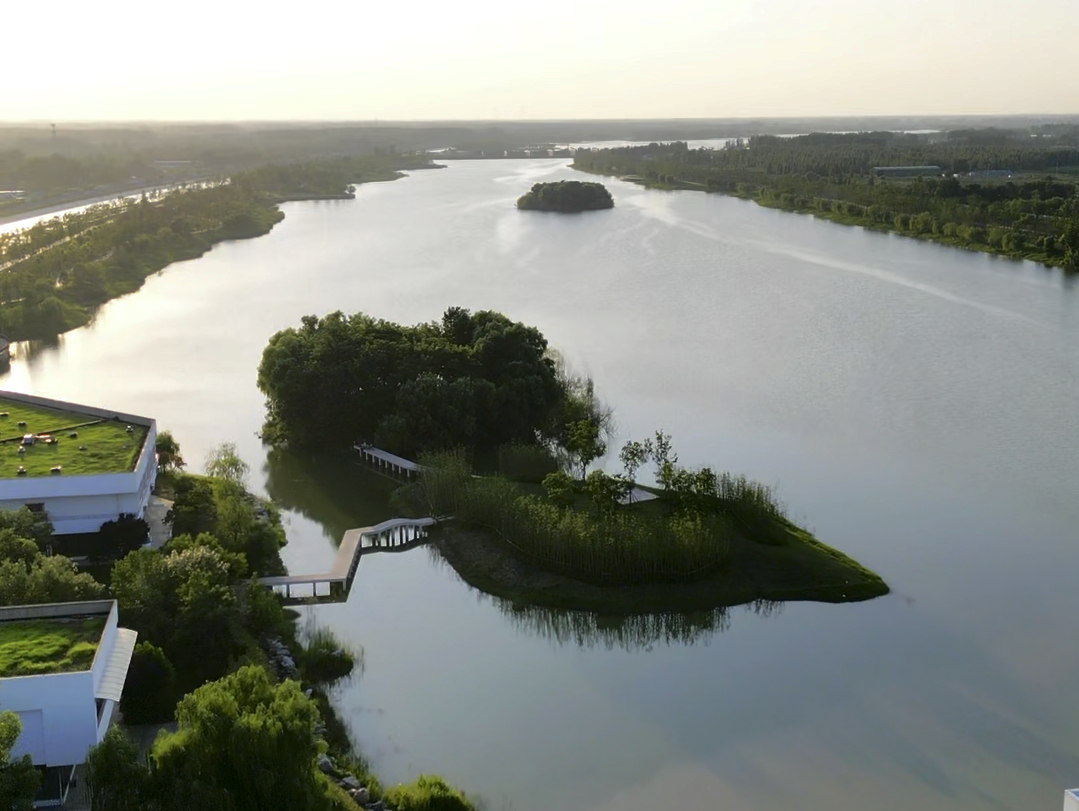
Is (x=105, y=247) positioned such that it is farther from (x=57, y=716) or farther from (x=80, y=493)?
(x=57, y=716)

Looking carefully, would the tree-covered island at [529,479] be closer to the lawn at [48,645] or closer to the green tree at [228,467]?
the green tree at [228,467]

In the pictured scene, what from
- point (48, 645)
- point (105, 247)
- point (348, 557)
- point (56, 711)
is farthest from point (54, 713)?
point (105, 247)

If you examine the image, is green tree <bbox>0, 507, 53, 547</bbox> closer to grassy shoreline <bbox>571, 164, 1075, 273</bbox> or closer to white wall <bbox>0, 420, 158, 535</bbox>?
white wall <bbox>0, 420, 158, 535</bbox>

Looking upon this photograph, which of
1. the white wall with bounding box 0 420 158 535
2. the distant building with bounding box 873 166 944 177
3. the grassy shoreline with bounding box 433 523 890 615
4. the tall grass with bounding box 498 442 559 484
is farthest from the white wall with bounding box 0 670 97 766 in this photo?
the distant building with bounding box 873 166 944 177

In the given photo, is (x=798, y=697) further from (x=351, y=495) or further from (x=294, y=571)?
(x=351, y=495)

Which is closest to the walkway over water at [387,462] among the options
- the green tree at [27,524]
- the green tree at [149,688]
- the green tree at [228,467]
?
the green tree at [228,467]

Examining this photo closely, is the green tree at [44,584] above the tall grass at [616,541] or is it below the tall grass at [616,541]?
above
